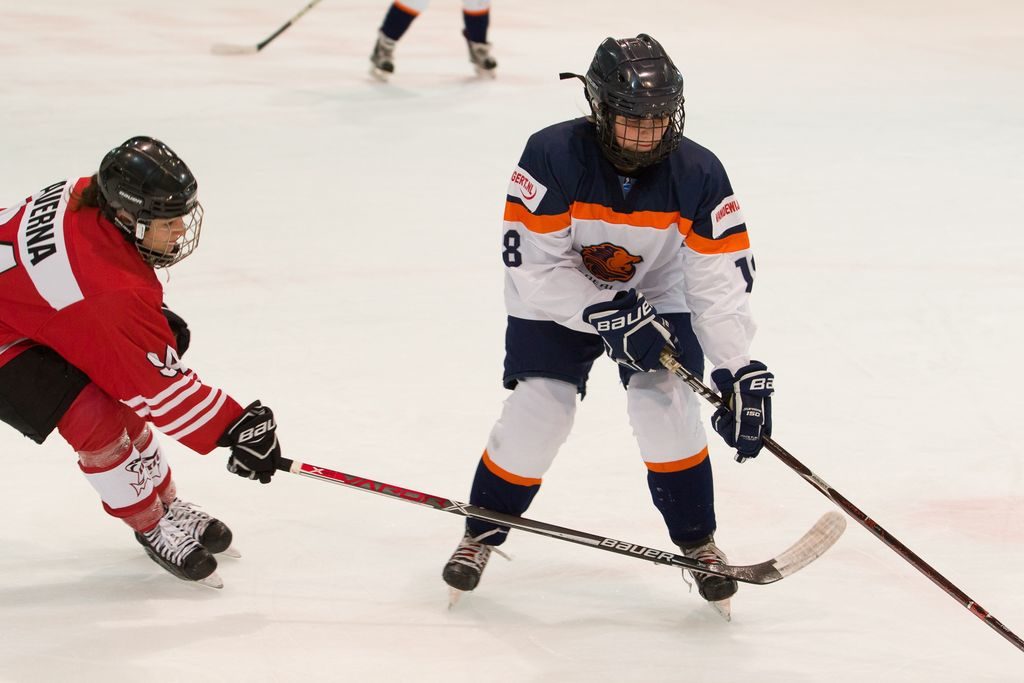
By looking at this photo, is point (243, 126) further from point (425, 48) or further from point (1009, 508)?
point (1009, 508)

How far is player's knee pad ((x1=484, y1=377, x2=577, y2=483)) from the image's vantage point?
242 cm

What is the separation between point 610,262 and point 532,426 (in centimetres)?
35

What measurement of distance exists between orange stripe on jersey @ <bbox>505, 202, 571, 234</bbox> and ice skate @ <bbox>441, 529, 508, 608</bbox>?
630mm

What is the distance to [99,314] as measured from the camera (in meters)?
2.17

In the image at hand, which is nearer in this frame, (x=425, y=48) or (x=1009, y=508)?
(x=1009, y=508)

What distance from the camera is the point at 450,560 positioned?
8.25ft

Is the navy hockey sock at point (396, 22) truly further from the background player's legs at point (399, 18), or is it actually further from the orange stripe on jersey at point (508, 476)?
the orange stripe on jersey at point (508, 476)

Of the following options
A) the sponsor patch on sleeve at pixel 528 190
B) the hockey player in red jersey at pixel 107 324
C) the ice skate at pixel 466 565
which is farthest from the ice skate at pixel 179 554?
the sponsor patch on sleeve at pixel 528 190

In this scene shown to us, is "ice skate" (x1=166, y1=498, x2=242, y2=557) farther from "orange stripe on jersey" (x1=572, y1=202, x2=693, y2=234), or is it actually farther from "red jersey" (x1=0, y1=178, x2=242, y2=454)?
"orange stripe on jersey" (x1=572, y1=202, x2=693, y2=234)

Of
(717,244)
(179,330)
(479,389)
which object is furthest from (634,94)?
(479,389)

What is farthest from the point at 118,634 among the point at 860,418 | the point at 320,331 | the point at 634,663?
the point at 860,418

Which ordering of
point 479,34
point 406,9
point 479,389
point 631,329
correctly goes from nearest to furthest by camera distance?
point 631,329 → point 479,389 → point 406,9 → point 479,34

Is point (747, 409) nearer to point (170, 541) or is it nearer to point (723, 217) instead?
point (723, 217)

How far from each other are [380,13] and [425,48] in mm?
1040
